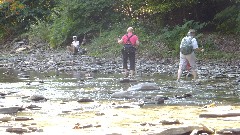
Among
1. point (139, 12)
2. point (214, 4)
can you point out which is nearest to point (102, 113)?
point (214, 4)

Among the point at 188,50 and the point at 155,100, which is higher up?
the point at 188,50

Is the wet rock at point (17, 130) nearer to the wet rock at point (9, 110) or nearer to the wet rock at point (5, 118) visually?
the wet rock at point (5, 118)

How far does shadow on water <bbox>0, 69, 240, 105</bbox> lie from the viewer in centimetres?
1189

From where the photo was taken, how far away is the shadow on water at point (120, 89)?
11891 mm

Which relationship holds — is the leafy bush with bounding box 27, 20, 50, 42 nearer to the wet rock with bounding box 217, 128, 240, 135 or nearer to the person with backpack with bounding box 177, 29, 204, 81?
the person with backpack with bounding box 177, 29, 204, 81

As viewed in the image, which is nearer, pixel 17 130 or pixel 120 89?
pixel 17 130

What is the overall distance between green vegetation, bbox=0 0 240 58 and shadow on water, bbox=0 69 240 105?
30.1 ft

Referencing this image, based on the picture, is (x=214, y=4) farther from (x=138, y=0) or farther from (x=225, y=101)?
(x=225, y=101)

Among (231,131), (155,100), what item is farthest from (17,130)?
(155,100)

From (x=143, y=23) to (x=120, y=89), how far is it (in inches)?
757

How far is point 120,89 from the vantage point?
46.8ft

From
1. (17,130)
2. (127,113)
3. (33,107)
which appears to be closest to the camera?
(17,130)

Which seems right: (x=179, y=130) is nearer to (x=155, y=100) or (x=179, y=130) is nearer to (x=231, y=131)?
(x=231, y=131)

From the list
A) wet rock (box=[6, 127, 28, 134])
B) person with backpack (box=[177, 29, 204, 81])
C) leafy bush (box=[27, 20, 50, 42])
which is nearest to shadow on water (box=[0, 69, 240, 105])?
person with backpack (box=[177, 29, 204, 81])
